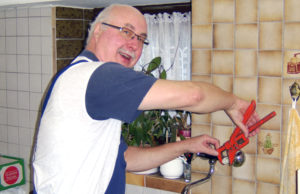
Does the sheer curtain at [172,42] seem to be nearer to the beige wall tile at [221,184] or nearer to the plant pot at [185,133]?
the plant pot at [185,133]

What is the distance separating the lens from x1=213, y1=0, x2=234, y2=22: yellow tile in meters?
1.67

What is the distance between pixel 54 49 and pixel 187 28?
2.81ft

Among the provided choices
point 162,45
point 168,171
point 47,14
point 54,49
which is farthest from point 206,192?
point 47,14

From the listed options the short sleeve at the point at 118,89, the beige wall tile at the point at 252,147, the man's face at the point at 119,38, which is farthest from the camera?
the beige wall tile at the point at 252,147

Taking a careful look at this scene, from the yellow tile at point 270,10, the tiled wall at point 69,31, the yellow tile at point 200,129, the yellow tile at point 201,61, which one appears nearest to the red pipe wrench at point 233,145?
the yellow tile at point 200,129

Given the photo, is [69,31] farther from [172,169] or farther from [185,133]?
[172,169]

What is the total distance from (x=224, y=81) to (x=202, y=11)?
34 cm

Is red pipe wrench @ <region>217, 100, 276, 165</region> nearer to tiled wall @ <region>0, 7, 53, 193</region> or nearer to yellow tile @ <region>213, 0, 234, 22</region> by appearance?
yellow tile @ <region>213, 0, 234, 22</region>

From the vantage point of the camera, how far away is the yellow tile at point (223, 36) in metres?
1.68

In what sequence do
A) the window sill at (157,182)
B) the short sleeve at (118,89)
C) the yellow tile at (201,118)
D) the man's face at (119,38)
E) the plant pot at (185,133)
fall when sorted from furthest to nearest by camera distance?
1. the plant pot at (185,133)
2. the window sill at (157,182)
3. the yellow tile at (201,118)
4. the man's face at (119,38)
5. the short sleeve at (118,89)

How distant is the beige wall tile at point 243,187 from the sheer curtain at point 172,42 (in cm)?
82

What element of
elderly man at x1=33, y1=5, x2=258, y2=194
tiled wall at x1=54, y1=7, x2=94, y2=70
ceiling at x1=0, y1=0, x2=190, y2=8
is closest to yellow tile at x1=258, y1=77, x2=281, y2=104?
elderly man at x1=33, y1=5, x2=258, y2=194

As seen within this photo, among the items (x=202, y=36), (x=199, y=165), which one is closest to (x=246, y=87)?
(x=202, y=36)

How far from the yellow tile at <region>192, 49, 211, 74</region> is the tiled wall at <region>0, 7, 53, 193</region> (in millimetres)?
1092
